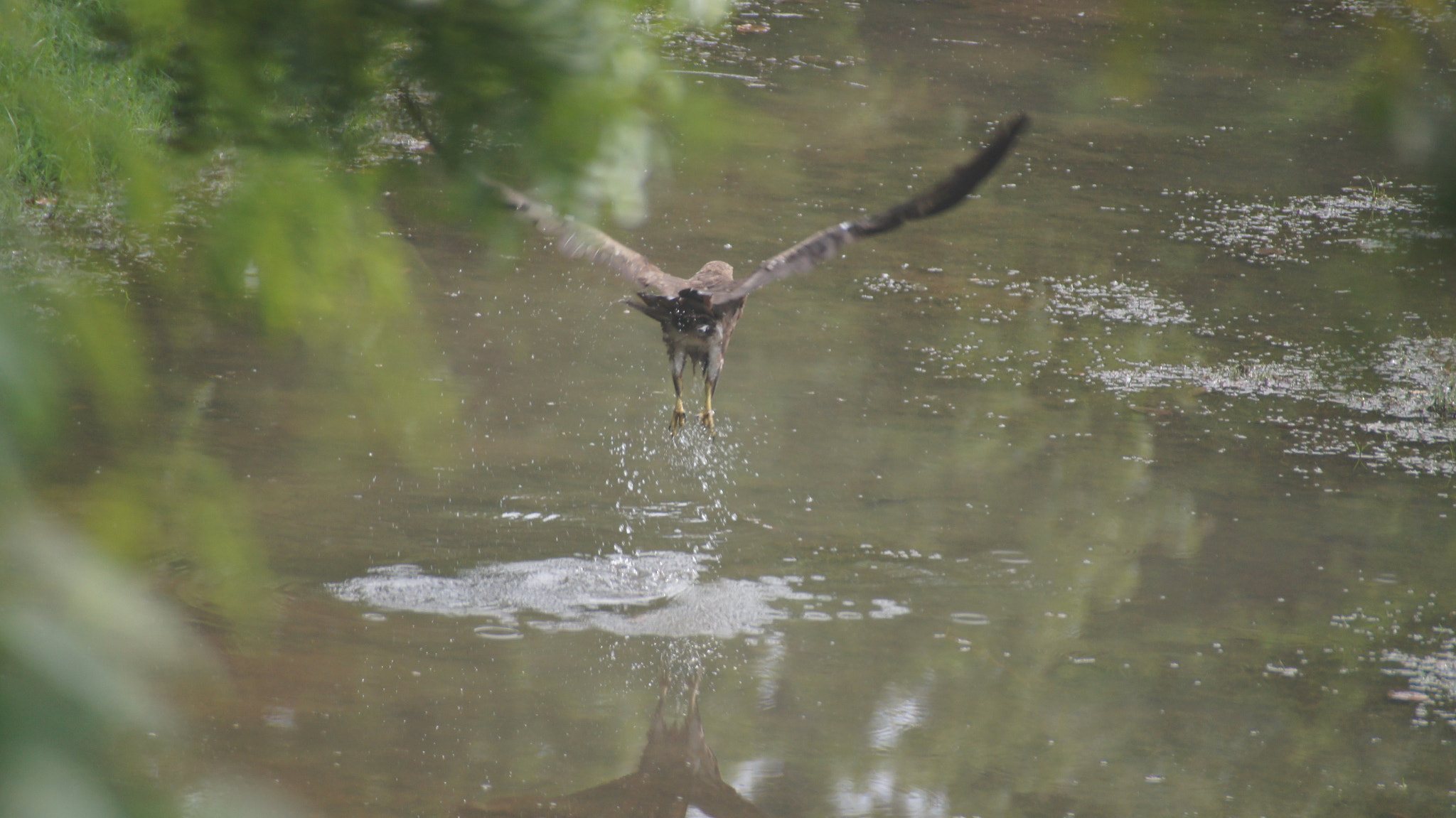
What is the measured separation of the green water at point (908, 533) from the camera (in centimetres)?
384

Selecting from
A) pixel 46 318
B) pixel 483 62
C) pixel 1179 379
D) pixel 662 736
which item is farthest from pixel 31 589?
pixel 1179 379

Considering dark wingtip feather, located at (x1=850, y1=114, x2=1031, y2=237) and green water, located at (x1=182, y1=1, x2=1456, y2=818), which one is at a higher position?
dark wingtip feather, located at (x1=850, y1=114, x2=1031, y2=237)

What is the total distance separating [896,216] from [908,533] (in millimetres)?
2245

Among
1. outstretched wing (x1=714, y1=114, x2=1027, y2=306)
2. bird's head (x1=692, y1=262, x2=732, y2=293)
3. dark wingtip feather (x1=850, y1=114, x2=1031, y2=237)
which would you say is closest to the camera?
dark wingtip feather (x1=850, y1=114, x2=1031, y2=237)

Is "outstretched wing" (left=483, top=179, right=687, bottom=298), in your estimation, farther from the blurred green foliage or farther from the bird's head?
the blurred green foliage

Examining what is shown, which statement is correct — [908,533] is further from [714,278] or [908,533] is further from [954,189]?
[954,189]

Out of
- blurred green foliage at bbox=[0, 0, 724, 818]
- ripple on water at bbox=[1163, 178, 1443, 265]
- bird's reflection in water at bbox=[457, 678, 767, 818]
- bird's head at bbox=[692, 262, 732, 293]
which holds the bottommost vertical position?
bird's reflection in water at bbox=[457, 678, 767, 818]

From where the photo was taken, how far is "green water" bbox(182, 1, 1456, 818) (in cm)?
384

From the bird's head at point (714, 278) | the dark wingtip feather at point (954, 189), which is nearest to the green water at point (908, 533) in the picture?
the bird's head at point (714, 278)

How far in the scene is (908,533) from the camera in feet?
16.7

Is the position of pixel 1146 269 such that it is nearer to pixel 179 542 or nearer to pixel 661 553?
pixel 661 553

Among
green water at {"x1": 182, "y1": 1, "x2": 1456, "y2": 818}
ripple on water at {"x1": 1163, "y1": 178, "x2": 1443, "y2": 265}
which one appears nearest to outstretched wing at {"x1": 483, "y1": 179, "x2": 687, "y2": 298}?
green water at {"x1": 182, "y1": 1, "x2": 1456, "y2": 818}

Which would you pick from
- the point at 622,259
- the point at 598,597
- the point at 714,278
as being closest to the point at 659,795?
the point at 598,597

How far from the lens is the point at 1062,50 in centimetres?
1201
